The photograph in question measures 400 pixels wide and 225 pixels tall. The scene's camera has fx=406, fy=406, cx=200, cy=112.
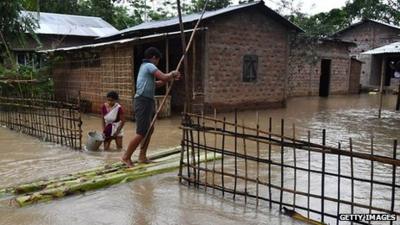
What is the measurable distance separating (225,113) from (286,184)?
8024mm

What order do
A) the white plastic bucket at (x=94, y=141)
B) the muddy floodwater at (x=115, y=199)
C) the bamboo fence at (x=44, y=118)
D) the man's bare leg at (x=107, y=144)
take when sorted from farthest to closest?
the bamboo fence at (x=44, y=118) → the man's bare leg at (x=107, y=144) → the white plastic bucket at (x=94, y=141) → the muddy floodwater at (x=115, y=199)

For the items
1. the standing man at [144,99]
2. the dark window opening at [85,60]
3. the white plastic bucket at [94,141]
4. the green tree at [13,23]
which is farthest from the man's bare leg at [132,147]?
the green tree at [13,23]

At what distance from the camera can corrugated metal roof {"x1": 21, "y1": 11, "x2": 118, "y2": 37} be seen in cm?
2033

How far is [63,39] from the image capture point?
2062 cm

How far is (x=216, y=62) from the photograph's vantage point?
12.6m

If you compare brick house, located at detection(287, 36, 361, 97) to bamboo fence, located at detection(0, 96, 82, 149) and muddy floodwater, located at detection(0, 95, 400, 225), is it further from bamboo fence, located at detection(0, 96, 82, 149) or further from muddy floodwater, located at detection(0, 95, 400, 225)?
bamboo fence, located at detection(0, 96, 82, 149)

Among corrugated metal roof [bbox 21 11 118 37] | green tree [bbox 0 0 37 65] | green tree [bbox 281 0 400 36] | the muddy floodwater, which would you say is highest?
green tree [bbox 281 0 400 36]

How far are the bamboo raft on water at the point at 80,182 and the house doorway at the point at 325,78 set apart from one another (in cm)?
1758

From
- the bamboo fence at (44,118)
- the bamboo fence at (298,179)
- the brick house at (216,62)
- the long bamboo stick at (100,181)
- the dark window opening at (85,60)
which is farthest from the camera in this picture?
the dark window opening at (85,60)

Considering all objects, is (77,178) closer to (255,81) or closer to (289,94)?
(255,81)

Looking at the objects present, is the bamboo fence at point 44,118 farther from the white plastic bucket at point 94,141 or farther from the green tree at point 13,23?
the green tree at point 13,23

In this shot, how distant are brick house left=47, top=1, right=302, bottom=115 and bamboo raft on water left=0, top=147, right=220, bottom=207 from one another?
226 inches

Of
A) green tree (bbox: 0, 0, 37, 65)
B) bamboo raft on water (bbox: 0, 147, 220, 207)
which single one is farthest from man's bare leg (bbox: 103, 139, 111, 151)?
green tree (bbox: 0, 0, 37, 65)

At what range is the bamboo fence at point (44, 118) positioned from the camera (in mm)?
7187
